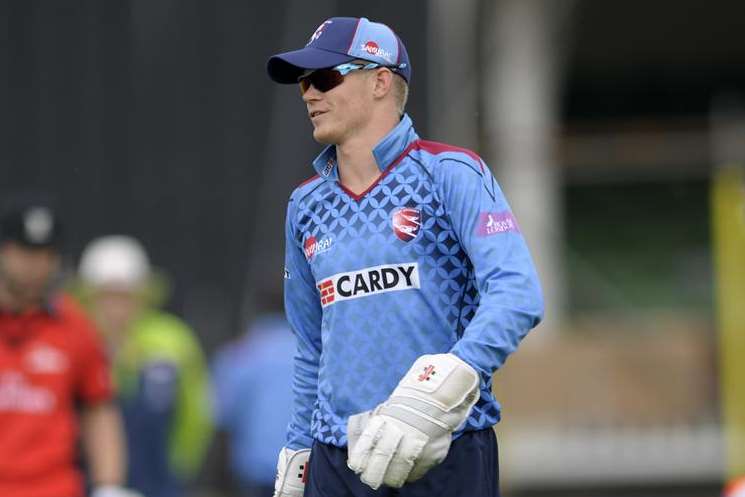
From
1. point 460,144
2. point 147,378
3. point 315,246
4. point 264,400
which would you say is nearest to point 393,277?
point 315,246

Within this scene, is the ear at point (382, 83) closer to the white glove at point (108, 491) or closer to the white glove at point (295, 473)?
the white glove at point (295, 473)

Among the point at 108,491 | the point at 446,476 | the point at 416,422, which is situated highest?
the point at 416,422

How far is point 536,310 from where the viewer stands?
3.96 meters

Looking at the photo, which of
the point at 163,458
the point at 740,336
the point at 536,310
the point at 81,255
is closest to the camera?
the point at 536,310

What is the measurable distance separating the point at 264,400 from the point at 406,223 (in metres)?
4.83

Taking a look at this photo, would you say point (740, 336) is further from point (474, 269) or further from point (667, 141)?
point (474, 269)

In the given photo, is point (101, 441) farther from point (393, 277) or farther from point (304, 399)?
point (393, 277)

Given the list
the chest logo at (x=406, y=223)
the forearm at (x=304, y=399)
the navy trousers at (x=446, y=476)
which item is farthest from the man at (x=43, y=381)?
the chest logo at (x=406, y=223)

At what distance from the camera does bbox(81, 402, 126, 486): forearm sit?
22.1 ft

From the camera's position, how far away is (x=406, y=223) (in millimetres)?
4172

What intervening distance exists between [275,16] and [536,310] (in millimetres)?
11817

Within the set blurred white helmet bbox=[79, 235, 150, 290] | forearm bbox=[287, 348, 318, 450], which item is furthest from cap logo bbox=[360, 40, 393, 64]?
blurred white helmet bbox=[79, 235, 150, 290]

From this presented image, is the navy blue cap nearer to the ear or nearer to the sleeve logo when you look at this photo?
the ear

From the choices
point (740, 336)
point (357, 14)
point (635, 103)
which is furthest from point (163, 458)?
point (635, 103)
